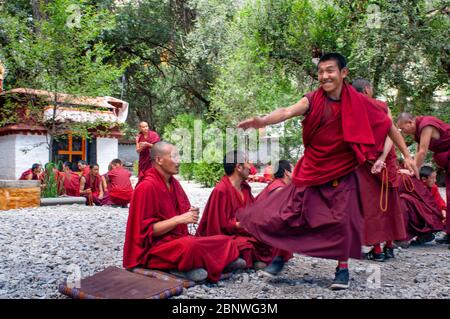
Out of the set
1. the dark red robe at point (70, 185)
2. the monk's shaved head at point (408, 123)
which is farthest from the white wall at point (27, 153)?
the monk's shaved head at point (408, 123)

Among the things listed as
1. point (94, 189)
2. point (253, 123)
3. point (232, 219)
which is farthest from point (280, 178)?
point (94, 189)

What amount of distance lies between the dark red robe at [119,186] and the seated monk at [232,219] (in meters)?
5.44

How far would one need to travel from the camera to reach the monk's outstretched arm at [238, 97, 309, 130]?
323cm

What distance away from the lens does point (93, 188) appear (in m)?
9.97

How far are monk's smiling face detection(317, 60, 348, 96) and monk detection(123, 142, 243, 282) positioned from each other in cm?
121

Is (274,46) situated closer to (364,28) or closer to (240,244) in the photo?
(364,28)

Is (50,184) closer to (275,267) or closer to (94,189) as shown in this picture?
(94,189)

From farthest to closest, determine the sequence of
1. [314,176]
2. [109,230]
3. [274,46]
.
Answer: [274,46], [109,230], [314,176]

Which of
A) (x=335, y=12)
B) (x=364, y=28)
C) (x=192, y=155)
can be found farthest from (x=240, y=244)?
(x=192, y=155)

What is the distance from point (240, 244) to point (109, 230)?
2.71 meters

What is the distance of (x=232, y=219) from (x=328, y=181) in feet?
3.16

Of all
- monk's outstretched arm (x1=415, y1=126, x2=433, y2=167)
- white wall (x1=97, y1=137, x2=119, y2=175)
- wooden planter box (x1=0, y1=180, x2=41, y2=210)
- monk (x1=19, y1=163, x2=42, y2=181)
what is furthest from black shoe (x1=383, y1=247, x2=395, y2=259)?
white wall (x1=97, y1=137, x2=119, y2=175)

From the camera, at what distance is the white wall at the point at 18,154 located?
45.0 ft

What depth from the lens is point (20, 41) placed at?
410 inches
